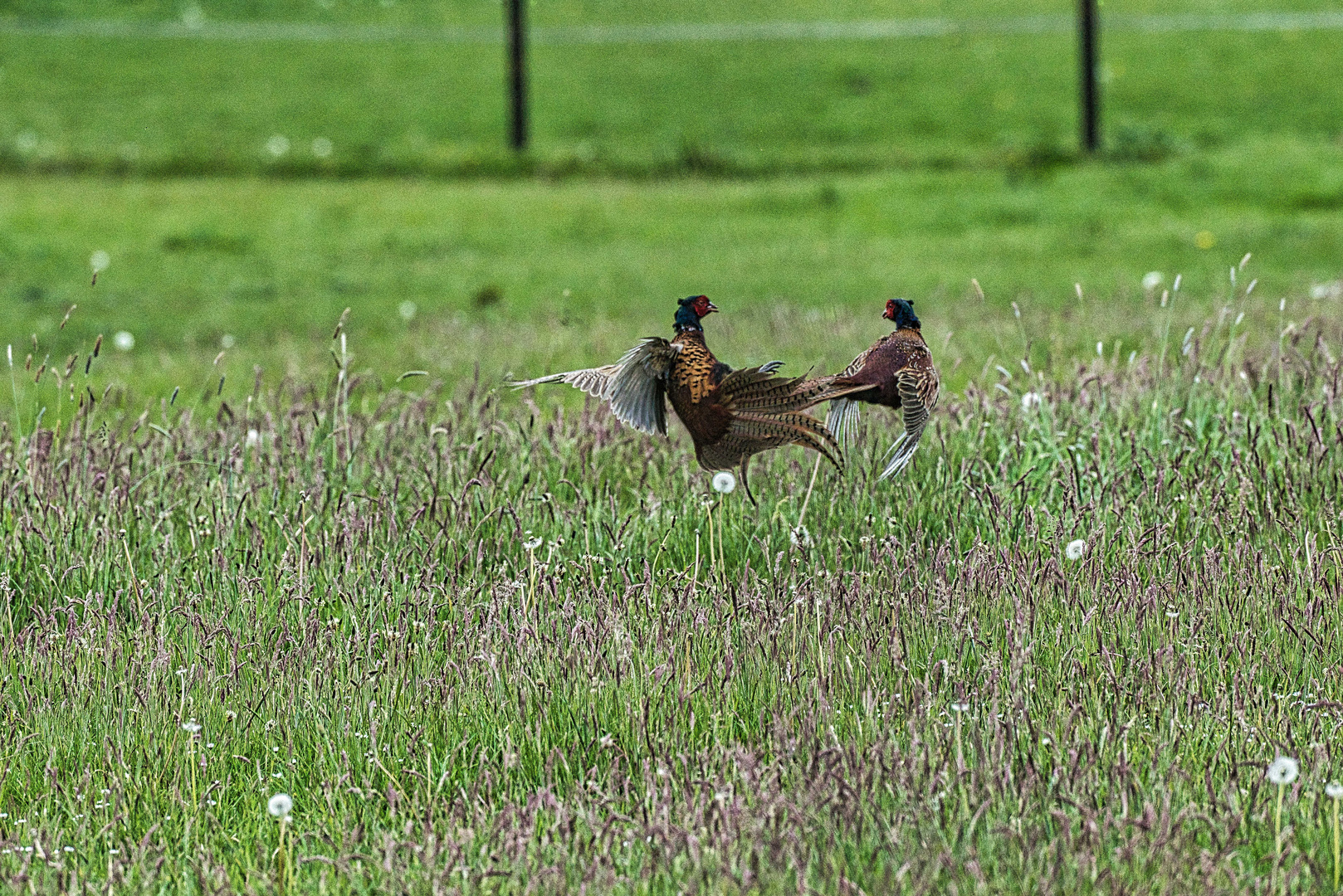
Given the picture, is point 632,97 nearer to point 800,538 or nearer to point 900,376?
point 800,538

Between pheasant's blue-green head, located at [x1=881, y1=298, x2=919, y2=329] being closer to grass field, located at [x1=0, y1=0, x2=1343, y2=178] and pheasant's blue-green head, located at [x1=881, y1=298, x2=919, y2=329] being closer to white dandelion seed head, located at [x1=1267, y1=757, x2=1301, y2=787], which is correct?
white dandelion seed head, located at [x1=1267, y1=757, x2=1301, y2=787]

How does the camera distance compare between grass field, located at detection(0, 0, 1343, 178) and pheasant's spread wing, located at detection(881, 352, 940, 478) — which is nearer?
pheasant's spread wing, located at detection(881, 352, 940, 478)

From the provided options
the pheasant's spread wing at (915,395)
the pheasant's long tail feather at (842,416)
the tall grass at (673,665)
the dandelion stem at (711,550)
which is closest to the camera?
the tall grass at (673,665)

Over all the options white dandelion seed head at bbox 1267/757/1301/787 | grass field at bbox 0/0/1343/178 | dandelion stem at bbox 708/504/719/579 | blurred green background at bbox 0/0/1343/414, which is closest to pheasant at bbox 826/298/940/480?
dandelion stem at bbox 708/504/719/579

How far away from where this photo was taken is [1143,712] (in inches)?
119

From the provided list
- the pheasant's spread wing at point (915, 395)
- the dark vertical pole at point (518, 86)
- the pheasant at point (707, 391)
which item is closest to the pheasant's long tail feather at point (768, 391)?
the pheasant at point (707, 391)

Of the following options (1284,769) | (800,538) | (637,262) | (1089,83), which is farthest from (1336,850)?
(1089,83)

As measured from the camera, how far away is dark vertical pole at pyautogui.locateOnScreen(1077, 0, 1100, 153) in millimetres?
18234

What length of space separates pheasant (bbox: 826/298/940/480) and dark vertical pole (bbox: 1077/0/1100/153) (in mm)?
16330

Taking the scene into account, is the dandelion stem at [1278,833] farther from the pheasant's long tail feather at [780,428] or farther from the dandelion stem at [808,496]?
the dandelion stem at [808,496]

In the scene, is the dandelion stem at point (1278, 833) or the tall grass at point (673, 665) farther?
the tall grass at point (673, 665)

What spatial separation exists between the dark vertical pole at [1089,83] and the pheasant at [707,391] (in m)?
16.4

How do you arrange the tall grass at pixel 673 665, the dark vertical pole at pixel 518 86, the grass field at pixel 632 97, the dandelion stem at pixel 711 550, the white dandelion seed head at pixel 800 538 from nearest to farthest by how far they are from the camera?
the tall grass at pixel 673 665 → the dandelion stem at pixel 711 550 → the white dandelion seed head at pixel 800 538 → the grass field at pixel 632 97 → the dark vertical pole at pixel 518 86

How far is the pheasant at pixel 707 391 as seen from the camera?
2900mm
